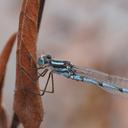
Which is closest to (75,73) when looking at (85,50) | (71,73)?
(71,73)

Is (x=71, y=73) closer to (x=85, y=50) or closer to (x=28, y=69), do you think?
(x=28, y=69)

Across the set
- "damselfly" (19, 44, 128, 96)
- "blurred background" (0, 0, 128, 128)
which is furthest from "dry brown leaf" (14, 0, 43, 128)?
"blurred background" (0, 0, 128, 128)

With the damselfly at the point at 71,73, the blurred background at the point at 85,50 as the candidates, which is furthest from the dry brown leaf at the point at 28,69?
the blurred background at the point at 85,50

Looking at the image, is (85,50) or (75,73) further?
(85,50)

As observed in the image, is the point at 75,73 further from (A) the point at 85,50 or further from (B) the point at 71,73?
(A) the point at 85,50

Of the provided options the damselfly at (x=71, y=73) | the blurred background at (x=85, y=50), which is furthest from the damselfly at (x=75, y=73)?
the blurred background at (x=85, y=50)

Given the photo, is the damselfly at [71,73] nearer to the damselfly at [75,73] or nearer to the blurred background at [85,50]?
the damselfly at [75,73]

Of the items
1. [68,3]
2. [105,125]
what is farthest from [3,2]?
[105,125]

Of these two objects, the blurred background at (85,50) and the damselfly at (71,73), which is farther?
the blurred background at (85,50)

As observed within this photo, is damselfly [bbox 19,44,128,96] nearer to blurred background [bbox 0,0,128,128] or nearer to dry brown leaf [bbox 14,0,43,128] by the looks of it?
dry brown leaf [bbox 14,0,43,128]

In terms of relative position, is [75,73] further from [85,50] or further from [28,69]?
[85,50]
